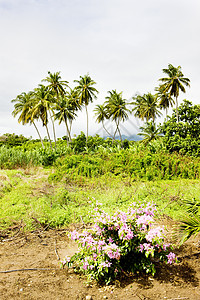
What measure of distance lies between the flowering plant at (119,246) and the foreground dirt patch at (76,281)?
0.13 metres

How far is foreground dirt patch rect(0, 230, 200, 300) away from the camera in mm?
2098

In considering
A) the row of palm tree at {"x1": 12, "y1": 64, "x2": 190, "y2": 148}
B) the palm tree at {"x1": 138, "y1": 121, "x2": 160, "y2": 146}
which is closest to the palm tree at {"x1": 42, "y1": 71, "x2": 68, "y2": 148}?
the row of palm tree at {"x1": 12, "y1": 64, "x2": 190, "y2": 148}

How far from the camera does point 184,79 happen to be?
2586 centimetres

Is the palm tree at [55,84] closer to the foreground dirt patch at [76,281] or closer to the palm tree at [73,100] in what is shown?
the palm tree at [73,100]

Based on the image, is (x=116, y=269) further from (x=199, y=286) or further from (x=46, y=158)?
(x=46, y=158)

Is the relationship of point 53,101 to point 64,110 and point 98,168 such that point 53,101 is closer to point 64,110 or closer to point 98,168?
point 64,110

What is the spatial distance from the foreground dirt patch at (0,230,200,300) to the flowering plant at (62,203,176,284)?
0.13 metres

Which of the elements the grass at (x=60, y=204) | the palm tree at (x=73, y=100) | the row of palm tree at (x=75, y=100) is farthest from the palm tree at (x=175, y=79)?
the grass at (x=60, y=204)

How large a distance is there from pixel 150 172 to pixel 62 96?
23.9m

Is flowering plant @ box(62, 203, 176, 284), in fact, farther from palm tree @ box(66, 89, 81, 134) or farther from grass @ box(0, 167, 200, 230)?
palm tree @ box(66, 89, 81, 134)

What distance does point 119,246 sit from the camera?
228 centimetres

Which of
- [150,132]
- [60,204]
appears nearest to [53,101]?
[150,132]

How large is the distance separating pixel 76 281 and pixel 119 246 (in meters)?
0.66

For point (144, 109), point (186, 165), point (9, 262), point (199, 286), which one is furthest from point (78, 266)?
point (144, 109)
